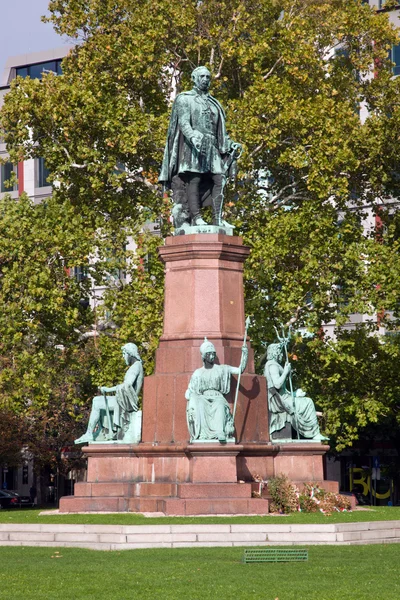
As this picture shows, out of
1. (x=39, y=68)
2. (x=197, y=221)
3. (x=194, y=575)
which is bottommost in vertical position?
(x=194, y=575)

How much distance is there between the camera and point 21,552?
18.6 metres

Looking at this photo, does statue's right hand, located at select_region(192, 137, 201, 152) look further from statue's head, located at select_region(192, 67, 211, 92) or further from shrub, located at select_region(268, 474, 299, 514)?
shrub, located at select_region(268, 474, 299, 514)

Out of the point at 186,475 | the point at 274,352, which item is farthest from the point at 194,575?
the point at 274,352

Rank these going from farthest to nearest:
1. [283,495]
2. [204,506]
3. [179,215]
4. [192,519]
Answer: [179,215] < [283,495] < [204,506] < [192,519]

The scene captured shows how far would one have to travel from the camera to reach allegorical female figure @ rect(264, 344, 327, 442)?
2444 cm

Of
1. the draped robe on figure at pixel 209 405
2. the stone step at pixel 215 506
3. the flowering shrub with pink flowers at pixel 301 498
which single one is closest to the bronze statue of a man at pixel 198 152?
the draped robe on figure at pixel 209 405

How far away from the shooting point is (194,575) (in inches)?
596

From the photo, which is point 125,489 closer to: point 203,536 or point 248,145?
point 203,536

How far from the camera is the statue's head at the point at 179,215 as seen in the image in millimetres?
25766

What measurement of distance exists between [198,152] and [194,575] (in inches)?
469

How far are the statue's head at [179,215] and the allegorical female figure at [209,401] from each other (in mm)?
3401

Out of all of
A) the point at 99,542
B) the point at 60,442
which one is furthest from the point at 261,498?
the point at 60,442

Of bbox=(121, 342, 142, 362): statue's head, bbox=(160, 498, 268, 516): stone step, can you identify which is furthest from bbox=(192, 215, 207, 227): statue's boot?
bbox=(160, 498, 268, 516): stone step

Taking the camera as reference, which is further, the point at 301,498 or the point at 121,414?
the point at 121,414
